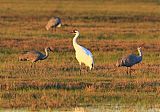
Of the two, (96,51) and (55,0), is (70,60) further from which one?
(55,0)

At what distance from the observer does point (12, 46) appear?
2666 cm

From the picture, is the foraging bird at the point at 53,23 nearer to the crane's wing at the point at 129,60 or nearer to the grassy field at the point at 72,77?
the grassy field at the point at 72,77

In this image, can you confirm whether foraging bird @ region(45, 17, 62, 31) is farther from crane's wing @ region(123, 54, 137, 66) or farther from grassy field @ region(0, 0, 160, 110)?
crane's wing @ region(123, 54, 137, 66)

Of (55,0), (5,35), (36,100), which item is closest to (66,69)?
(36,100)

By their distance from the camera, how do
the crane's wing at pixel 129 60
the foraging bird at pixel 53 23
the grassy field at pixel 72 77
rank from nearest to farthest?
the grassy field at pixel 72 77
the crane's wing at pixel 129 60
the foraging bird at pixel 53 23

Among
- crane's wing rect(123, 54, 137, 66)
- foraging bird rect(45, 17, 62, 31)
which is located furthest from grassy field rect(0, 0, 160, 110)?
foraging bird rect(45, 17, 62, 31)

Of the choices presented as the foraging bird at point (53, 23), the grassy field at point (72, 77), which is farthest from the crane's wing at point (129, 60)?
the foraging bird at point (53, 23)

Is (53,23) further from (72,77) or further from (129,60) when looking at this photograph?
(72,77)

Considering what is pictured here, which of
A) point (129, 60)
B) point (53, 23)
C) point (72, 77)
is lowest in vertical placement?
point (53, 23)

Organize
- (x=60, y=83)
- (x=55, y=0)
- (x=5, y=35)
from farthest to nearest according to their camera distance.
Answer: (x=55, y=0) < (x=5, y=35) < (x=60, y=83)

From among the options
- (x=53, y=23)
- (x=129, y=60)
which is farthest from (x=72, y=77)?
(x=53, y=23)

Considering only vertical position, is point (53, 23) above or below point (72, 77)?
below

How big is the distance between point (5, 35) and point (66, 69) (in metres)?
13.1

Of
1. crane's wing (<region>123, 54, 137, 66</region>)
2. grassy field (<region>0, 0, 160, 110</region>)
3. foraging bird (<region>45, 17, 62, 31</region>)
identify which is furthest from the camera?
foraging bird (<region>45, 17, 62, 31</region>)
